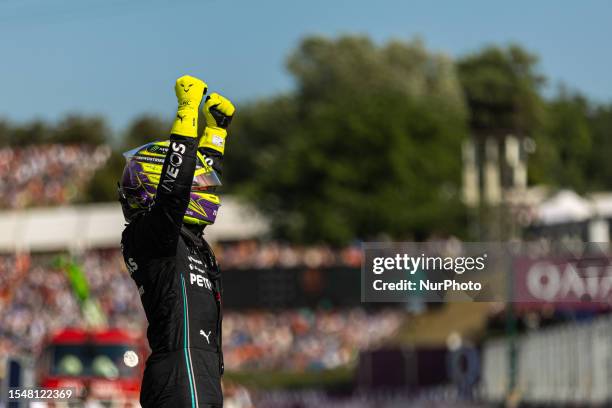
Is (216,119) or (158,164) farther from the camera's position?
(216,119)

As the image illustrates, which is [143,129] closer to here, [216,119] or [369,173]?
[369,173]

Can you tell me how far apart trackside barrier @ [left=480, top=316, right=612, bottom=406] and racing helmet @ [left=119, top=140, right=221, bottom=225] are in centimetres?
1409

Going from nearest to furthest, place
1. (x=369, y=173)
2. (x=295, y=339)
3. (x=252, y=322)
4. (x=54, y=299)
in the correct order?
(x=252, y=322)
(x=54, y=299)
(x=295, y=339)
(x=369, y=173)

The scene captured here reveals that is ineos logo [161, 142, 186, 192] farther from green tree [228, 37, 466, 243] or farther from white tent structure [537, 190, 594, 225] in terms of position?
green tree [228, 37, 466, 243]

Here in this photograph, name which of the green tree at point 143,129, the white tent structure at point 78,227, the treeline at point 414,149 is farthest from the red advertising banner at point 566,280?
the green tree at point 143,129

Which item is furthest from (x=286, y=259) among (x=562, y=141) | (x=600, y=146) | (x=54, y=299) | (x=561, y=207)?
(x=562, y=141)

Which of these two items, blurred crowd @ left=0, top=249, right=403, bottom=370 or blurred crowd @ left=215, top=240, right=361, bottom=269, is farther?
blurred crowd @ left=215, top=240, right=361, bottom=269

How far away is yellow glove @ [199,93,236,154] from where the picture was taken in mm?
5828

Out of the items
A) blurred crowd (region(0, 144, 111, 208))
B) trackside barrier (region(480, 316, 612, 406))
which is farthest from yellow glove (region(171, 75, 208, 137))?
blurred crowd (region(0, 144, 111, 208))

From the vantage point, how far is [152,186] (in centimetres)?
545

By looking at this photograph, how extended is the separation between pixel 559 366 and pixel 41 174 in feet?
166

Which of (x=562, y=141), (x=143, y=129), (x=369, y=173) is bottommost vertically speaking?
(x=369, y=173)

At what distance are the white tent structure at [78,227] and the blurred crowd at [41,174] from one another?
2.33 feet

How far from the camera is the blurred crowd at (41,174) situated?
6656 centimetres
